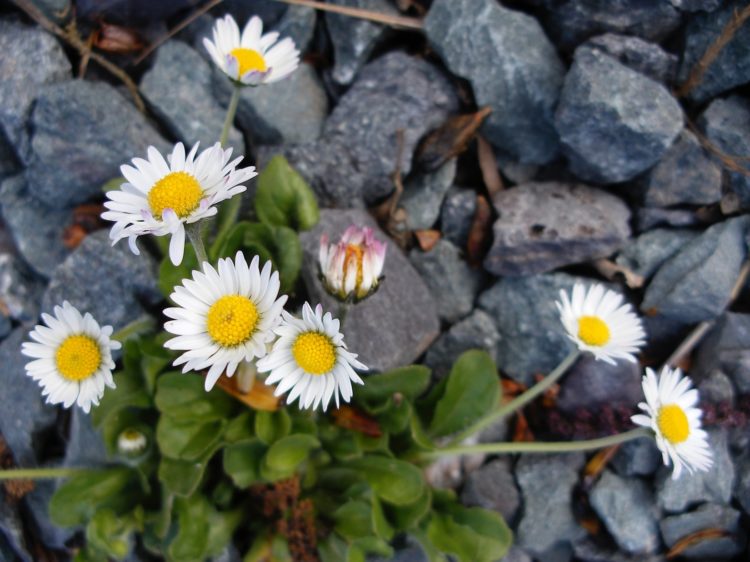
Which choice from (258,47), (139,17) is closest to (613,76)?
(258,47)

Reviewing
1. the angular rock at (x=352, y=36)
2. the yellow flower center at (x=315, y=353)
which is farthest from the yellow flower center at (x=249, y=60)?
the yellow flower center at (x=315, y=353)

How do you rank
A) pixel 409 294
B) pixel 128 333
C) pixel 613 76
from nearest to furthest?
pixel 128 333, pixel 613 76, pixel 409 294

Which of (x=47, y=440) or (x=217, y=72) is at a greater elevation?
(x=217, y=72)

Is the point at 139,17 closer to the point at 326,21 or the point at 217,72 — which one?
the point at 217,72

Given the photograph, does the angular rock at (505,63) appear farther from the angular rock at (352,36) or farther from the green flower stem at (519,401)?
the green flower stem at (519,401)

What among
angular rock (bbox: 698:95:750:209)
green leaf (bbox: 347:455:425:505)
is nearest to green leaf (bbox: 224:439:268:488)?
green leaf (bbox: 347:455:425:505)

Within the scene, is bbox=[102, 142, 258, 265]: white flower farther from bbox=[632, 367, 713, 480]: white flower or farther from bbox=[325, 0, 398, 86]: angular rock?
bbox=[632, 367, 713, 480]: white flower
